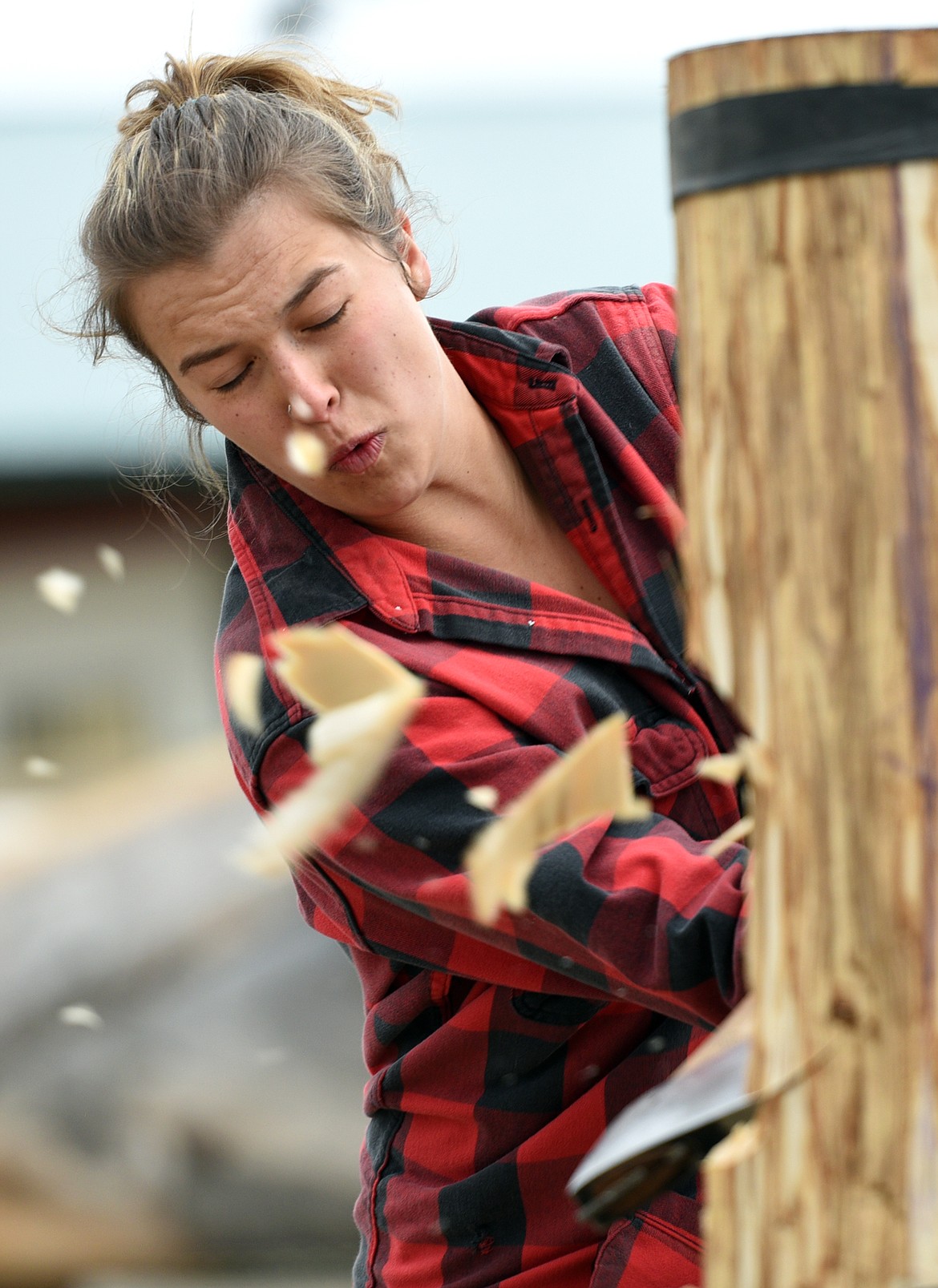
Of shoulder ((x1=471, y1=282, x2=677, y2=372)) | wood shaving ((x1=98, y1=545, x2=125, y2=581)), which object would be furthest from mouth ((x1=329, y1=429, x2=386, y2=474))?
wood shaving ((x1=98, y1=545, x2=125, y2=581))

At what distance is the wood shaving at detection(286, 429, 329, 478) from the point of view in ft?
3.36

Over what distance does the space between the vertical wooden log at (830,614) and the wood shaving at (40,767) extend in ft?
9.59

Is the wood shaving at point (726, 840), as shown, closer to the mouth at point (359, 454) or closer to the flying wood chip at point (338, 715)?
the flying wood chip at point (338, 715)

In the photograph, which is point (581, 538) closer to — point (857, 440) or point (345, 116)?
point (345, 116)

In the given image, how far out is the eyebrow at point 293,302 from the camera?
1020 mm

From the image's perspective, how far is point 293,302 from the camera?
1.02m

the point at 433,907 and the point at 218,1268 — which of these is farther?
the point at 218,1268

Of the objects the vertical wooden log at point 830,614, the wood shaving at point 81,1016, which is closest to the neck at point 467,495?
the vertical wooden log at point 830,614

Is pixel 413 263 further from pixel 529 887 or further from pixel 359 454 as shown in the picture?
pixel 529 887

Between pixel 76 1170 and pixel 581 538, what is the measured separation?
1.99 m

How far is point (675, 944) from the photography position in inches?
30.9

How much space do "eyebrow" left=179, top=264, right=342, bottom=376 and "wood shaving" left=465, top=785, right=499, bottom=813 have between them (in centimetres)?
38

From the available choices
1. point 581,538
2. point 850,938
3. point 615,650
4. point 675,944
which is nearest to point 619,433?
point 581,538

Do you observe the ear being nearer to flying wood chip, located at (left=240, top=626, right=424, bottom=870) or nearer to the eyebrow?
the eyebrow
